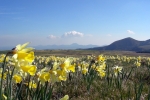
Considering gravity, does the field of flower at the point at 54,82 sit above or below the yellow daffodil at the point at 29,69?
below

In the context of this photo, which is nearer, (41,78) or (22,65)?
(22,65)

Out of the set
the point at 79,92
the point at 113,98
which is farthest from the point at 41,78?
the point at 79,92

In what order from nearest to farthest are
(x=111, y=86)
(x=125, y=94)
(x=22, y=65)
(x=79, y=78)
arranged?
(x=22, y=65) → (x=125, y=94) → (x=111, y=86) → (x=79, y=78)

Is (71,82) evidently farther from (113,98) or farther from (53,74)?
(53,74)

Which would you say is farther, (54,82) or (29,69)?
(54,82)

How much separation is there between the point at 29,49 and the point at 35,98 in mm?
1112

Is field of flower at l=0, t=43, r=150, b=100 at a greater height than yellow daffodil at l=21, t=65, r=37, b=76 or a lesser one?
lesser

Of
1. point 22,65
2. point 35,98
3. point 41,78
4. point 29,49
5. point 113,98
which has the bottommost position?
point 113,98

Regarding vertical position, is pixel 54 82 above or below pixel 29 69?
below

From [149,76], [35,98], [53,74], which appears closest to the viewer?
[53,74]

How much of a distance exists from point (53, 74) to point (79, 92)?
348cm

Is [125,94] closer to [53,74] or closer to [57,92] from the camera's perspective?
[57,92]

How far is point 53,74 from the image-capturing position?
2936mm

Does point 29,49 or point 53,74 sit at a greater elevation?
point 29,49
